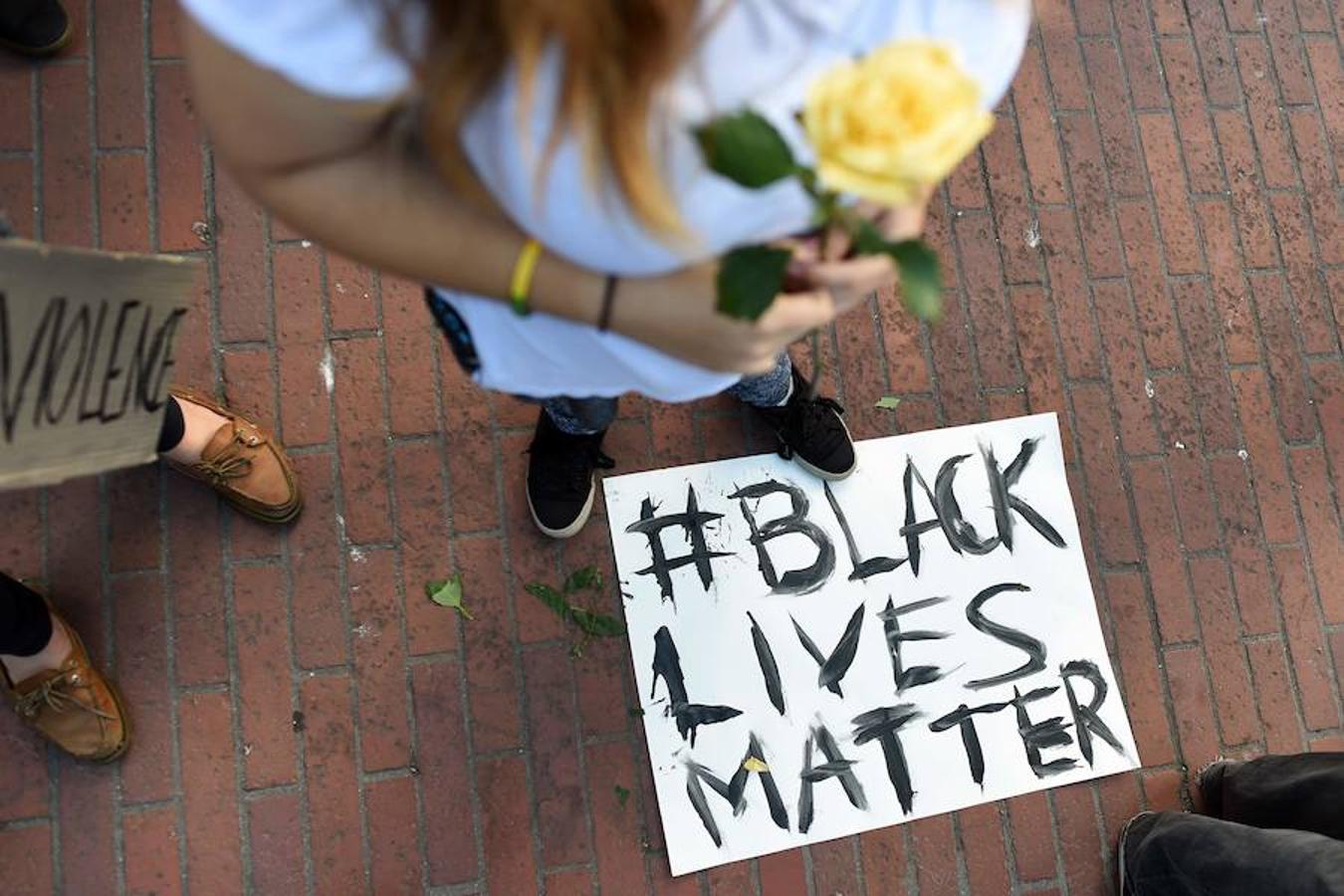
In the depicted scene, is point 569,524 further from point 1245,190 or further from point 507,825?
point 1245,190

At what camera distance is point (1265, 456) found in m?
2.53

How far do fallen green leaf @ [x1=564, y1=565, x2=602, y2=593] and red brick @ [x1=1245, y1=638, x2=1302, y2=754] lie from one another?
1630 mm

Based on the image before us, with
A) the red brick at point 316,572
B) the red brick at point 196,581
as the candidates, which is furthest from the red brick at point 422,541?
the red brick at point 196,581

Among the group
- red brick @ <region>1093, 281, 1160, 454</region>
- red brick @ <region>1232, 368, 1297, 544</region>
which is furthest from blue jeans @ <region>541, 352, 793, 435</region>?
red brick @ <region>1232, 368, 1297, 544</region>

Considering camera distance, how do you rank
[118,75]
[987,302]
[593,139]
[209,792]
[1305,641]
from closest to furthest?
1. [593,139]
2. [209,792]
3. [118,75]
4. [1305,641]
5. [987,302]

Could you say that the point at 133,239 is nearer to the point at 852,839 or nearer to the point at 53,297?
the point at 53,297

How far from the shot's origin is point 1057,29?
2.76 meters

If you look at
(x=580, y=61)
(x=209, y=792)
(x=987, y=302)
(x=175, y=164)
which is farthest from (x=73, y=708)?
(x=987, y=302)

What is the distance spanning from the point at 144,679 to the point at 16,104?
1377 millimetres

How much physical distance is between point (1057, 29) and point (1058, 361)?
102 centimetres

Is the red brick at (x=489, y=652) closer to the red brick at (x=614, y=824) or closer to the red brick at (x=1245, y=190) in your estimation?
the red brick at (x=614, y=824)

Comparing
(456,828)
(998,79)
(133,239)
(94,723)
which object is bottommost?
(456,828)

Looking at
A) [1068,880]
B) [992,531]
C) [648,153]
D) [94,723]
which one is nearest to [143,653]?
[94,723]

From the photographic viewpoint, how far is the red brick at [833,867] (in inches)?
82.4
